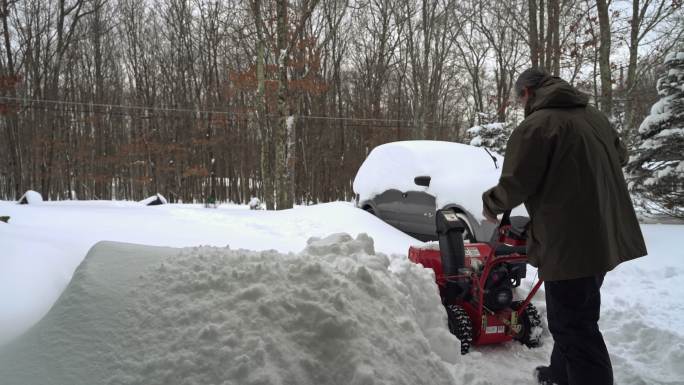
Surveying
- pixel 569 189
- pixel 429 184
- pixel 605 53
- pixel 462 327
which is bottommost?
pixel 462 327

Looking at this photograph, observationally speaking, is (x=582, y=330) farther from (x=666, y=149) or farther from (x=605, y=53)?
(x=605, y=53)

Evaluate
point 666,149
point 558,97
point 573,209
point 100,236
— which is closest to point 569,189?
point 573,209

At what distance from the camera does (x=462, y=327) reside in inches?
131

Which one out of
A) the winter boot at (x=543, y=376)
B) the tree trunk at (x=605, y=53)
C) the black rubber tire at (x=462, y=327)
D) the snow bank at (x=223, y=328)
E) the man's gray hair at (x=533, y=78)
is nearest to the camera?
the snow bank at (x=223, y=328)

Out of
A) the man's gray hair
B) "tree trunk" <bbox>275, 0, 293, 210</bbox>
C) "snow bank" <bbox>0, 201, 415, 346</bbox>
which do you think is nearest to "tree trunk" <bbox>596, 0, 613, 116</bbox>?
"snow bank" <bbox>0, 201, 415, 346</bbox>

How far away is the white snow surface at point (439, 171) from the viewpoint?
21.7 feet

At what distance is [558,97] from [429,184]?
4744mm

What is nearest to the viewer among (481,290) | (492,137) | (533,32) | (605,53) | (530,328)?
(481,290)

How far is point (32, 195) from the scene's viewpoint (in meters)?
12.5

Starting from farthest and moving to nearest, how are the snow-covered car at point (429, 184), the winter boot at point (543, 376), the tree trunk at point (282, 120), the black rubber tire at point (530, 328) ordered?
the tree trunk at point (282, 120) → the snow-covered car at point (429, 184) → the black rubber tire at point (530, 328) → the winter boot at point (543, 376)

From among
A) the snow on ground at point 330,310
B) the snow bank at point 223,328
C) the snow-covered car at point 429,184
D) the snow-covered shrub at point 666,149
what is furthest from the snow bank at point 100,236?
the snow-covered shrub at point 666,149

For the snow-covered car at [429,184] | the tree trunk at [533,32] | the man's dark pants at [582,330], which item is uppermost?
the tree trunk at [533,32]

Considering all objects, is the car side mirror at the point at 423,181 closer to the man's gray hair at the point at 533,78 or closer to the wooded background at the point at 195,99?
the man's gray hair at the point at 533,78

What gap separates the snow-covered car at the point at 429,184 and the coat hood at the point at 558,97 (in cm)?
386
